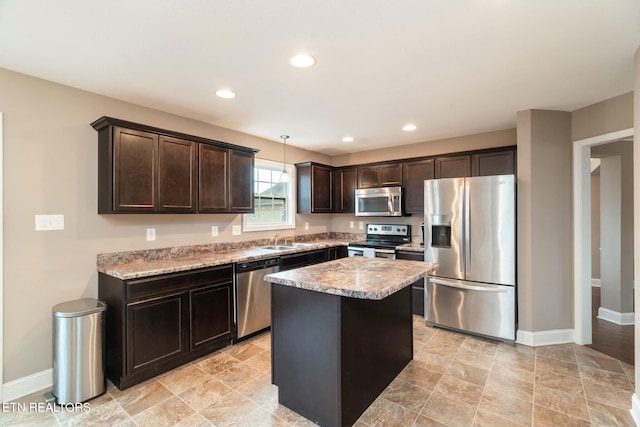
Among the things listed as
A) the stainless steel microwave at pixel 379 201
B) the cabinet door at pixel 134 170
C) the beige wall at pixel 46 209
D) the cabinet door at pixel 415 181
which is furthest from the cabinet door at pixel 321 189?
the beige wall at pixel 46 209

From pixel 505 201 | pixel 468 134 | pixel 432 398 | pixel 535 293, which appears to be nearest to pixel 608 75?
pixel 505 201

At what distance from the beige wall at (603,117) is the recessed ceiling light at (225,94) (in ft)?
12.0

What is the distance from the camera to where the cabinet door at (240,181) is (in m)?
3.60

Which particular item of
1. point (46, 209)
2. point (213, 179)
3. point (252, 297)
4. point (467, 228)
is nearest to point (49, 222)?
point (46, 209)

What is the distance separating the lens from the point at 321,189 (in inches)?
201

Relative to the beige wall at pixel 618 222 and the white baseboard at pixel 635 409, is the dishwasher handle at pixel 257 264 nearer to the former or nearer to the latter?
the white baseboard at pixel 635 409

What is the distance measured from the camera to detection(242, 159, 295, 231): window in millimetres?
4422

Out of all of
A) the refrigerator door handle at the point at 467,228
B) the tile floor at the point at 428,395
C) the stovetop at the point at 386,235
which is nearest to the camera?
the tile floor at the point at 428,395

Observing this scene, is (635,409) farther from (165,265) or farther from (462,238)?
(165,265)

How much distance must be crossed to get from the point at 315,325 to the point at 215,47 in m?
1.99

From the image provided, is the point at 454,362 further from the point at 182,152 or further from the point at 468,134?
the point at 182,152

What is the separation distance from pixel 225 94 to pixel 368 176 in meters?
2.86

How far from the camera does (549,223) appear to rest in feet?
10.8

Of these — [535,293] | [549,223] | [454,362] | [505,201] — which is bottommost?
[454,362]
